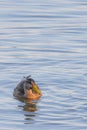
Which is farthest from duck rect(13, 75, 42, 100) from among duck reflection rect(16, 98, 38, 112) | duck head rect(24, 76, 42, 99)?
duck reflection rect(16, 98, 38, 112)

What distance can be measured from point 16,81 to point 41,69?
86 cm

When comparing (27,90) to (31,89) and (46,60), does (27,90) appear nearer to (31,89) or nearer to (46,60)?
(31,89)

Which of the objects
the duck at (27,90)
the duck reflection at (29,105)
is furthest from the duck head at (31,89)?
the duck reflection at (29,105)

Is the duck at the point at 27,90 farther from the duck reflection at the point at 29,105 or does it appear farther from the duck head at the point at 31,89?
the duck reflection at the point at 29,105

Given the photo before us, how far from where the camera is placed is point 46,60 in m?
17.7

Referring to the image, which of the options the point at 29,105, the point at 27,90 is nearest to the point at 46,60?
the point at 27,90

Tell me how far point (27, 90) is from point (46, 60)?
6.41 ft

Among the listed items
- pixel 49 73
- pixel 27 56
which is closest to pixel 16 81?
pixel 49 73

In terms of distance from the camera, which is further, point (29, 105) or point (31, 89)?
point (31, 89)

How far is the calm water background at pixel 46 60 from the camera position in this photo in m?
13.9

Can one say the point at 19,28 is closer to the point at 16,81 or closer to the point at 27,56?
the point at 27,56

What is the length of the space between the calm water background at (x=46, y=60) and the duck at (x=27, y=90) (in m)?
0.15

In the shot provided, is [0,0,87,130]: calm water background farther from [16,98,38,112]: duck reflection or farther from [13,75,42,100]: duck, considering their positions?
[13,75,42,100]: duck

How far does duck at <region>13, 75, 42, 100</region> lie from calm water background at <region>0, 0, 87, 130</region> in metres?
0.15
